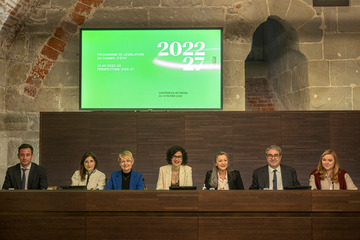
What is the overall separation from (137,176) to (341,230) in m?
2.09

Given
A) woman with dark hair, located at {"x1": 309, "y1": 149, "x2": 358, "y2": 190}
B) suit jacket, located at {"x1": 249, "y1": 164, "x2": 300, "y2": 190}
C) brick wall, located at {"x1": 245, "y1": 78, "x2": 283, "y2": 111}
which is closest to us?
woman with dark hair, located at {"x1": 309, "y1": 149, "x2": 358, "y2": 190}

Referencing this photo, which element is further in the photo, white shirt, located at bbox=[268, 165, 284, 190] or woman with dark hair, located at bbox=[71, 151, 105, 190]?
woman with dark hair, located at bbox=[71, 151, 105, 190]

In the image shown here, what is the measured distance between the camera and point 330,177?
144 inches

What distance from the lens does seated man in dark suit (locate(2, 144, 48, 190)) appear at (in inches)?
155

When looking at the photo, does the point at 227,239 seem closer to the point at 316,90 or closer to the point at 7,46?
the point at 316,90

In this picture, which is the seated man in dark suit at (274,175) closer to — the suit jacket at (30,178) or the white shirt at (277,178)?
the white shirt at (277,178)

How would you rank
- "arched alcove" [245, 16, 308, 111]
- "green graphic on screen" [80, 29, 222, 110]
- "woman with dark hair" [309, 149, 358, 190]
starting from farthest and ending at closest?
"arched alcove" [245, 16, 308, 111] → "green graphic on screen" [80, 29, 222, 110] → "woman with dark hair" [309, 149, 358, 190]

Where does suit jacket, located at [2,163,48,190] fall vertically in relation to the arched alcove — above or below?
below

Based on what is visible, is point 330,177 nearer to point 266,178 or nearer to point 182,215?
point 266,178

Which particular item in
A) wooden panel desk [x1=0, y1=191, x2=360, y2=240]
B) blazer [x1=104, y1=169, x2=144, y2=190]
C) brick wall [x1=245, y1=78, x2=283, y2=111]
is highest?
brick wall [x1=245, y1=78, x2=283, y2=111]

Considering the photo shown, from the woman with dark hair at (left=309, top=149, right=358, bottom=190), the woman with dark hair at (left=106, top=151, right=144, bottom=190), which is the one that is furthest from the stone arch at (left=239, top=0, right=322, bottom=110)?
the woman with dark hair at (left=106, top=151, right=144, bottom=190)

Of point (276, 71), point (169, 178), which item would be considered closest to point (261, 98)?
point (276, 71)

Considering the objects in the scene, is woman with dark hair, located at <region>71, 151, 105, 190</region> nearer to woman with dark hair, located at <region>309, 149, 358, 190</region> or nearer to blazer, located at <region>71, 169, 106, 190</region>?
blazer, located at <region>71, 169, 106, 190</region>

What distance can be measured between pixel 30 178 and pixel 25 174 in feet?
0.28
